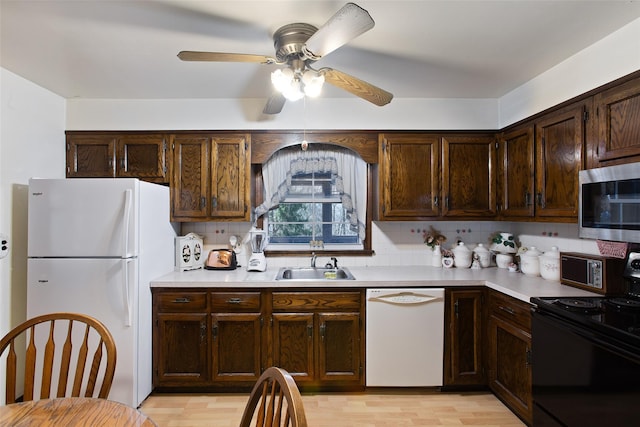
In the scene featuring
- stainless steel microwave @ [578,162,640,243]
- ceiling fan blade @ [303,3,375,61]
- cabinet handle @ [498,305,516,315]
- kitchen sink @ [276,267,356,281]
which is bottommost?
cabinet handle @ [498,305,516,315]

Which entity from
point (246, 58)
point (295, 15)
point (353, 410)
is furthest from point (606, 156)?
point (353, 410)

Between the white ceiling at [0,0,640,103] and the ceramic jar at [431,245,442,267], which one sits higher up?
the white ceiling at [0,0,640,103]

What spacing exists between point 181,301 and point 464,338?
2159mm

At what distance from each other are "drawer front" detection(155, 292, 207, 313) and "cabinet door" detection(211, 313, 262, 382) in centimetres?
14

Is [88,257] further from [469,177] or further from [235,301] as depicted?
[469,177]

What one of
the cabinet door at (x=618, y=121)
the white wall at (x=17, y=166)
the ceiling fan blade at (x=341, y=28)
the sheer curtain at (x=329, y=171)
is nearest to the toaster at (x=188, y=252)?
the sheer curtain at (x=329, y=171)

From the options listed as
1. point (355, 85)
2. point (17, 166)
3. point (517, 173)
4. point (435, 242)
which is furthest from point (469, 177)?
point (17, 166)

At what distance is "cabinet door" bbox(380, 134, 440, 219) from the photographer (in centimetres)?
296

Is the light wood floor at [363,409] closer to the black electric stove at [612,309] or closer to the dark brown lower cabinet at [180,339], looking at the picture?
the dark brown lower cabinet at [180,339]

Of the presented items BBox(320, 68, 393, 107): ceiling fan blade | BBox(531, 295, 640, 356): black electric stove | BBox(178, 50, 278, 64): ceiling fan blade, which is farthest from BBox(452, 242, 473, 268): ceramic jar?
BBox(178, 50, 278, 64): ceiling fan blade

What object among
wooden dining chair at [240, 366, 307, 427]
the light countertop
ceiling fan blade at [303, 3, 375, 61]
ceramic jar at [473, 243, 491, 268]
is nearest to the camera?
wooden dining chair at [240, 366, 307, 427]

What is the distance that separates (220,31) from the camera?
1862mm

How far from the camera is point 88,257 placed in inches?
90.0

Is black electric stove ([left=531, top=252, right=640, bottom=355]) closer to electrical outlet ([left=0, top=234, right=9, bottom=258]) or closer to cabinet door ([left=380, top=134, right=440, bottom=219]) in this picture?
cabinet door ([left=380, top=134, right=440, bottom=219])
